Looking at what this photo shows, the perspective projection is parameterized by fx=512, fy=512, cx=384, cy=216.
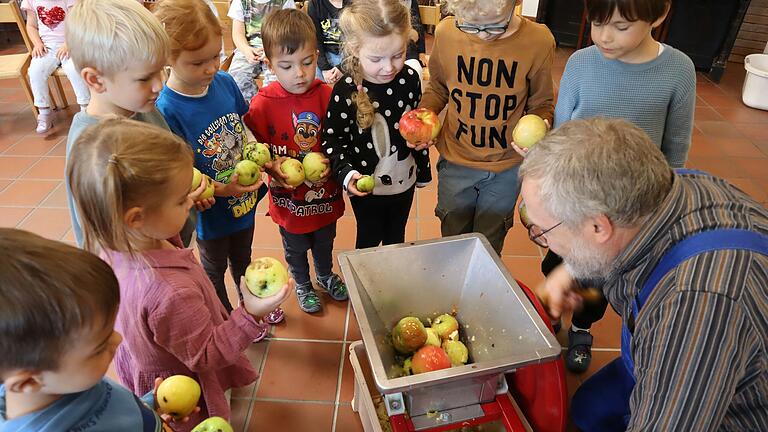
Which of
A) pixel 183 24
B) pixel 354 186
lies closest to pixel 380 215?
pixel 354 186

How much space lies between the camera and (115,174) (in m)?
0.97

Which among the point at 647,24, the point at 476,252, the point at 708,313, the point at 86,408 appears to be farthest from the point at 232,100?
the point at 708,313

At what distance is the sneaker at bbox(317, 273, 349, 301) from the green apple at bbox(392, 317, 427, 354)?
29.7 inches

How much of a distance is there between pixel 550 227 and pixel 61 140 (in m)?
3.82

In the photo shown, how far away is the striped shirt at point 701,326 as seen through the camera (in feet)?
2.82

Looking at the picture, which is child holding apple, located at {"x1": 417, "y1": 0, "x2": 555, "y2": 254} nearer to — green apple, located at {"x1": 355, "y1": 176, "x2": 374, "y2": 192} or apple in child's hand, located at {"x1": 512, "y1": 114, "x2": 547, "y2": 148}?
apple in child's hand, located at {"x1": 512, "y1": 114, "x2": 547, "y2": 148}

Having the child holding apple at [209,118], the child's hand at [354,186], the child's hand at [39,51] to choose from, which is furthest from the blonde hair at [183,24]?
the child's hand at [39,51]

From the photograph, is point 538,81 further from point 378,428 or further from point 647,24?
point 378,428

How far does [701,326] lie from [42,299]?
1.03 meters

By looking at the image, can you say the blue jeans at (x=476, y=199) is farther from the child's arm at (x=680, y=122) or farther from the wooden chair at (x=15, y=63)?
the wooden chair at (x=15, y=63)

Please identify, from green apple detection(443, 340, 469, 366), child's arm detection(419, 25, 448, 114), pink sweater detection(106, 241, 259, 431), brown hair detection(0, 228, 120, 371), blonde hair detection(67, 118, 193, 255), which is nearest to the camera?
brown hair detection(0, 228, 120, 371)

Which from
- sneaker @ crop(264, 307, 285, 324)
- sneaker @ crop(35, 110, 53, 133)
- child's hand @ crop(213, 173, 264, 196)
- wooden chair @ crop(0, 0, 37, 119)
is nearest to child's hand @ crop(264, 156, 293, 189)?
child's hand @ crop(213, 173, 264, 196)

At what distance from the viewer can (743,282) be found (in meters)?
0.86

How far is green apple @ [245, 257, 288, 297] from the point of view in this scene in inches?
48.5
